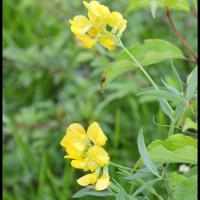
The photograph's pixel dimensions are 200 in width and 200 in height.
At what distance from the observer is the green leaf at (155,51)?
93cm

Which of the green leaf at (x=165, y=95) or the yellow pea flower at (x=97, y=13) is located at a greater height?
the yellow pea flower at (x=97, y=13)

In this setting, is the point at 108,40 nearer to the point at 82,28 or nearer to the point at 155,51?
the point at 82,28

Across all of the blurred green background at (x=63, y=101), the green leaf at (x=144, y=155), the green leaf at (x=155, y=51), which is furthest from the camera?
the blurred green background at (x=63, y=101)

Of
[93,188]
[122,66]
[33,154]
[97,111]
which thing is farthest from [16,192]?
[93,188]

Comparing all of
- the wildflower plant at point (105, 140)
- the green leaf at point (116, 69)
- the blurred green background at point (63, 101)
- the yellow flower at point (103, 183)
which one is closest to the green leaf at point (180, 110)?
the wildflower plant at point (105, 140)

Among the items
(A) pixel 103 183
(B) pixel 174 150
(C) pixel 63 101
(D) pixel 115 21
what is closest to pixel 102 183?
(A) pixel 103 183

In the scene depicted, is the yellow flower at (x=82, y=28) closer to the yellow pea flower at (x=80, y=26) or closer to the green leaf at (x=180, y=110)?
the yellow pea flower at (x=80, y=26)

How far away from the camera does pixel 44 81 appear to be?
7.50 ft

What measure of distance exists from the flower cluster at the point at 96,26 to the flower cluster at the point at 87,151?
0.37 feet

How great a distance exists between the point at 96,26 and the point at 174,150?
182 mm

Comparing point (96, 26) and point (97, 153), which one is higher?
point (96, 26)

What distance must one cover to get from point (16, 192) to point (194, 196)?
1.16 metres

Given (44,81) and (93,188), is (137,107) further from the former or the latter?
(93,188)

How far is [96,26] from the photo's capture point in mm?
773
